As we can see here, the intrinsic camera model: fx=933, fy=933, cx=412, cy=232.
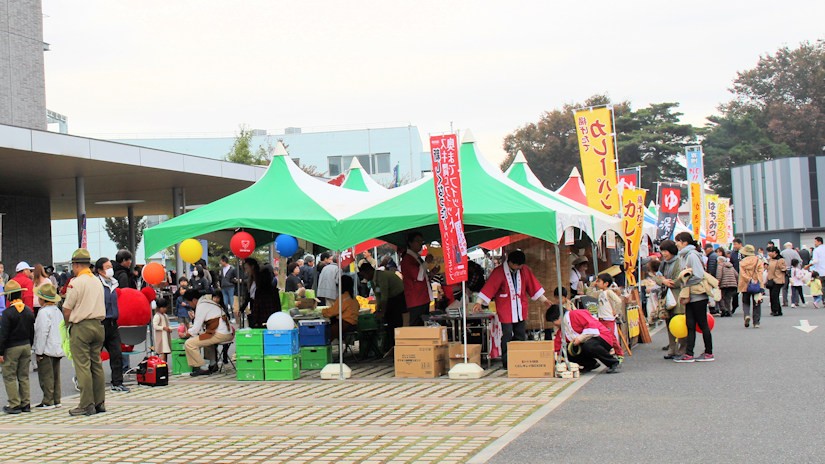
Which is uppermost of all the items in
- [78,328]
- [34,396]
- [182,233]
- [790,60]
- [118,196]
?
[790,60]

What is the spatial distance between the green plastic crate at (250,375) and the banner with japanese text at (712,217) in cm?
2050

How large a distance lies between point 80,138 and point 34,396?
10.0 m

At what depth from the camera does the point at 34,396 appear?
1212 centimetres

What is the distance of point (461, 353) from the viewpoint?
1273cm

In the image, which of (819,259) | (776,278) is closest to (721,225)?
(819,259)

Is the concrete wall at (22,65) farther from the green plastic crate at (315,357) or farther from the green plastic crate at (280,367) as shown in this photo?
the green plastic crate at (280,367)

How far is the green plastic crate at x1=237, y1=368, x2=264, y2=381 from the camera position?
1295 centimetres

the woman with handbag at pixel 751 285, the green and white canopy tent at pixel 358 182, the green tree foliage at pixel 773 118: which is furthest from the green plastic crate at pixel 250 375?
the green tree foliage at pixel 773 118

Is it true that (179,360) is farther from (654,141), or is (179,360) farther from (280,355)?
(654,141)

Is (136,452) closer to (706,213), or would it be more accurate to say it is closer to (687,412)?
(687,412)

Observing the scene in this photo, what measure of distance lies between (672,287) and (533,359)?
2.76 m

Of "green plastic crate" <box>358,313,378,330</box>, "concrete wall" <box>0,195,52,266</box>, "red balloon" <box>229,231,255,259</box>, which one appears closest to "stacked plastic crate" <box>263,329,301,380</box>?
"red balloon" <box>229,231,255,259</box>

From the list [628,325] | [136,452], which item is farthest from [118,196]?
[136,452]

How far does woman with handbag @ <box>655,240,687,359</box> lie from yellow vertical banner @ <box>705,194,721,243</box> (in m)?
17.3
